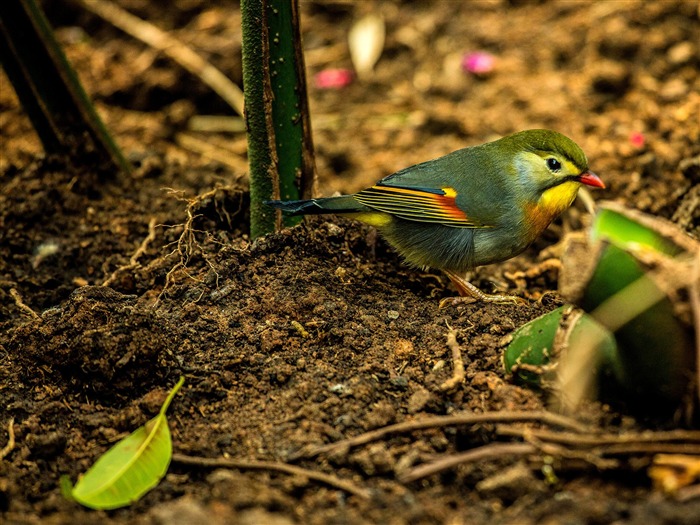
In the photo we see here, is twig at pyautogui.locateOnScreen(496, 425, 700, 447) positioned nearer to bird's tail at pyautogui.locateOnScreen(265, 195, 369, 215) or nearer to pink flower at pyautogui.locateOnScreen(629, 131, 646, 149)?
bird's tail at pyautogui.locateOnScreen(265, 195, 369, 215)

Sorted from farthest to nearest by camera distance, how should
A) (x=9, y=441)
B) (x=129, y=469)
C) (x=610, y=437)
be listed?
(x=9, y=441) → (x=129, y=469) → (x=610, y=437)

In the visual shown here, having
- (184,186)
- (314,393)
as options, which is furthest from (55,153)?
(314,393)

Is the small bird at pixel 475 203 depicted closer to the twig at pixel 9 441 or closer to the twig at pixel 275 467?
the twig at pixel 275 467

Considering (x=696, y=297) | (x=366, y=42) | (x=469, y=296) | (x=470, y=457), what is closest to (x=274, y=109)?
(x=469, y=296)

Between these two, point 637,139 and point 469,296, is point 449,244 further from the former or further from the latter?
point 637,139

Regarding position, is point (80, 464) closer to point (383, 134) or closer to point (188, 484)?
point (188, 484)

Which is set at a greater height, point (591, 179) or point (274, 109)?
point (274, 109)

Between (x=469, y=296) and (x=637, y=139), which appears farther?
(x=637, y=139)
